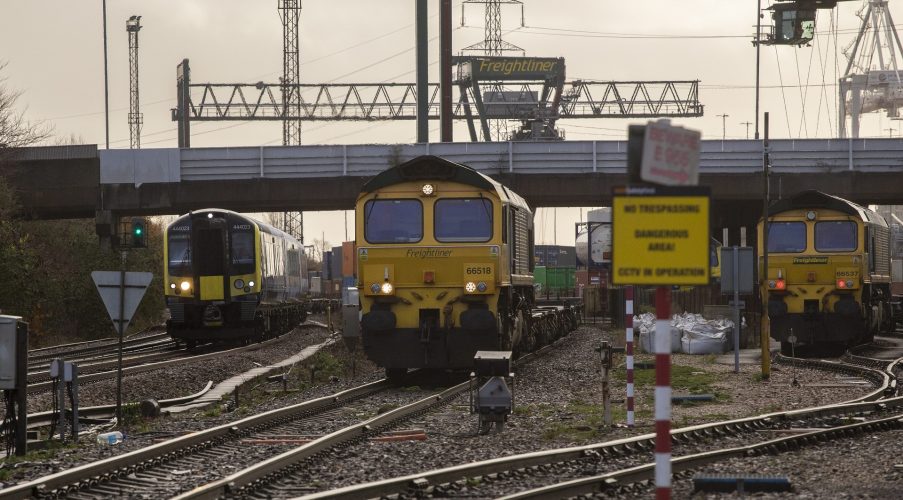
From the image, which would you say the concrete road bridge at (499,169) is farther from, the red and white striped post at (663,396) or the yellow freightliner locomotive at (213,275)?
the red and white striped post at (663,396)

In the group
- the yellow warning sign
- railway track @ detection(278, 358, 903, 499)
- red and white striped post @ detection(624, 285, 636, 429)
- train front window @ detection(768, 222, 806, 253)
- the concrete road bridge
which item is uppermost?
the concrete road bridge

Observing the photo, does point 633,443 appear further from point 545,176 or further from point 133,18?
point 133,18

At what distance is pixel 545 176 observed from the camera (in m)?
45.2

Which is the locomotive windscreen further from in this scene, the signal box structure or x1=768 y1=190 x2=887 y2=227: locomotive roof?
the signal box structure

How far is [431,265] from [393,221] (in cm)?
89

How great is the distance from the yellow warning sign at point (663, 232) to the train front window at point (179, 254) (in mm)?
25108

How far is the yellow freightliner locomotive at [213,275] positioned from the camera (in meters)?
31.6

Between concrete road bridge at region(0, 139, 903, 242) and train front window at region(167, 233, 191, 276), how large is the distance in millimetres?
13136

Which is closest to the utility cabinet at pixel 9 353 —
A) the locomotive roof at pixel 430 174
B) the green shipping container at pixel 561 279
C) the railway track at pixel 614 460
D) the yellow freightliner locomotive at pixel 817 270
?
the railway track at pixel 614 460

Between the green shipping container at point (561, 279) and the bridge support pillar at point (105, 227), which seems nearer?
the bridge support pillar at point (105, 227)

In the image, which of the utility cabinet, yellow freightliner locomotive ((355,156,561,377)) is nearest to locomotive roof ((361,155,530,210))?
yellow freightliner locomotive ((355,156,561,377))

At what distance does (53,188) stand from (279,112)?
141ft

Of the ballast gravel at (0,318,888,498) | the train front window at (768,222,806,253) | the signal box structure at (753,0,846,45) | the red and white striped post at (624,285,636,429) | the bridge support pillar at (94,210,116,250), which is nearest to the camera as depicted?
the ballast gravel at (0,318,888,498)

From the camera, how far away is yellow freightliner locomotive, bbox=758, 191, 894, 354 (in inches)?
1093
